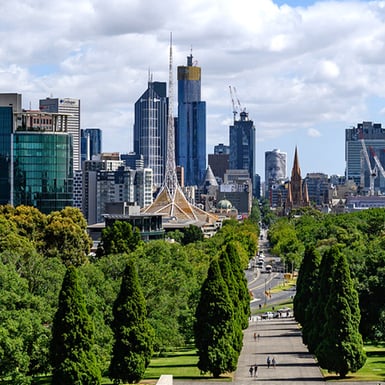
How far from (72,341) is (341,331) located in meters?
23.4

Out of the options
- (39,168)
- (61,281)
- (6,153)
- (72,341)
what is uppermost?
(6,153)

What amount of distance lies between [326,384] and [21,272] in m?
24.6

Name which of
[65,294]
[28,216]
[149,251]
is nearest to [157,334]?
[65,294]

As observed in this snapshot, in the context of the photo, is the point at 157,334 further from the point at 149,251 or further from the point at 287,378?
the point at 149,251

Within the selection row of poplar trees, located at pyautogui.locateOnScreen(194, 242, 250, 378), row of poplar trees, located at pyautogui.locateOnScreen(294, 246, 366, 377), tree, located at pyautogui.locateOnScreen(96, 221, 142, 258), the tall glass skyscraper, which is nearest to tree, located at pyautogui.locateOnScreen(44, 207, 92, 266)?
tree, located at pyautogui.locateOnScreen(96, 221, 142, 258)

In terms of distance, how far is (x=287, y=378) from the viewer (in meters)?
87.4

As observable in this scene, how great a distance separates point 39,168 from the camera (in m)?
174

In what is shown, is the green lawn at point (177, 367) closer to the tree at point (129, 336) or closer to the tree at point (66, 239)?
the tree at point (129, 336)

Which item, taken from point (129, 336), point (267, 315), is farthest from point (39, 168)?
point (129, 336)

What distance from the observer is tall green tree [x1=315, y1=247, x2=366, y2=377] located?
277 ft

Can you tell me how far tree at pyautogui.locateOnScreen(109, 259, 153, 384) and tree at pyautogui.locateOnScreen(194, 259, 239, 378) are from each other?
8.59 metres

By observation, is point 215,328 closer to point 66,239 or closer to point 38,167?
point 66,239

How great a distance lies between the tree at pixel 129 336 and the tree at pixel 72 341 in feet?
30.7

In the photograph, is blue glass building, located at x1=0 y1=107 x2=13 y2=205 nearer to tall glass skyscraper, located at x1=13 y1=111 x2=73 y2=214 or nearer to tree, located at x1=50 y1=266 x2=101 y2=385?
tall glass skyscraper, located at x1=13 y1=111 x2=73 y2=214
